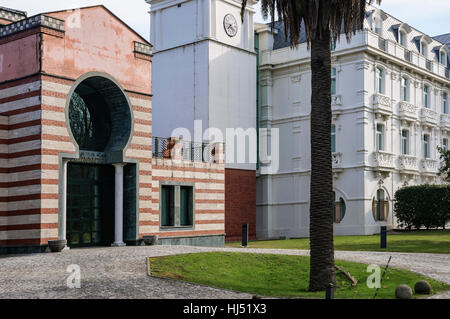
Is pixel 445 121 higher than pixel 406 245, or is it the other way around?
pixel 445 121

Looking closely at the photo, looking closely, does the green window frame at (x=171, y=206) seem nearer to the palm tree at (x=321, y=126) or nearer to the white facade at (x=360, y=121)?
the palm tree at (x=321, y=126)

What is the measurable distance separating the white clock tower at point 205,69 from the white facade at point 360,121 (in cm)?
232

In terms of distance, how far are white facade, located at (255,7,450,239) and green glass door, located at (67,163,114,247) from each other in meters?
18.6

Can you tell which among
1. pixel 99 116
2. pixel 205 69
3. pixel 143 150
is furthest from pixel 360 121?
pixel 99 116

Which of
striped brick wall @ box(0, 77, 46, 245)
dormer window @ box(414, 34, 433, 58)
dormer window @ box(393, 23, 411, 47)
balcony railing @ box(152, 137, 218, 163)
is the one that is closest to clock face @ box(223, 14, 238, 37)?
dormer window @ box(393, 23, 411, 47)

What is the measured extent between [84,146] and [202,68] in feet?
52.5

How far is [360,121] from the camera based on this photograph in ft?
133

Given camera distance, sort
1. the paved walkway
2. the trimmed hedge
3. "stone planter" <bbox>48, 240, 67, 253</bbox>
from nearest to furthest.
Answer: the paved walkway
"stone planter" <bbox>48, 240, 67, 253</bbox>
the trimmed hedge

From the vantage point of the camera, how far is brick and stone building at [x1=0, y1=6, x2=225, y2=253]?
77.5 feet

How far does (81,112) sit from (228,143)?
16098mm

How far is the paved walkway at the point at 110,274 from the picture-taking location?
14.6 meters

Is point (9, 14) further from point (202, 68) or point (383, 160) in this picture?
point (383, 160)

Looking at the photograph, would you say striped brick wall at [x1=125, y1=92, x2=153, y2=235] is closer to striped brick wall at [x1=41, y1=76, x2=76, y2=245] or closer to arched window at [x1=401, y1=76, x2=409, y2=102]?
striped brick wall at [x1=41, y1=76, x2=76, y2=245]

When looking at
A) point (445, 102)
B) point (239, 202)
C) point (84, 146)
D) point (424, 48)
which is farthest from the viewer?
point (445, 102)
